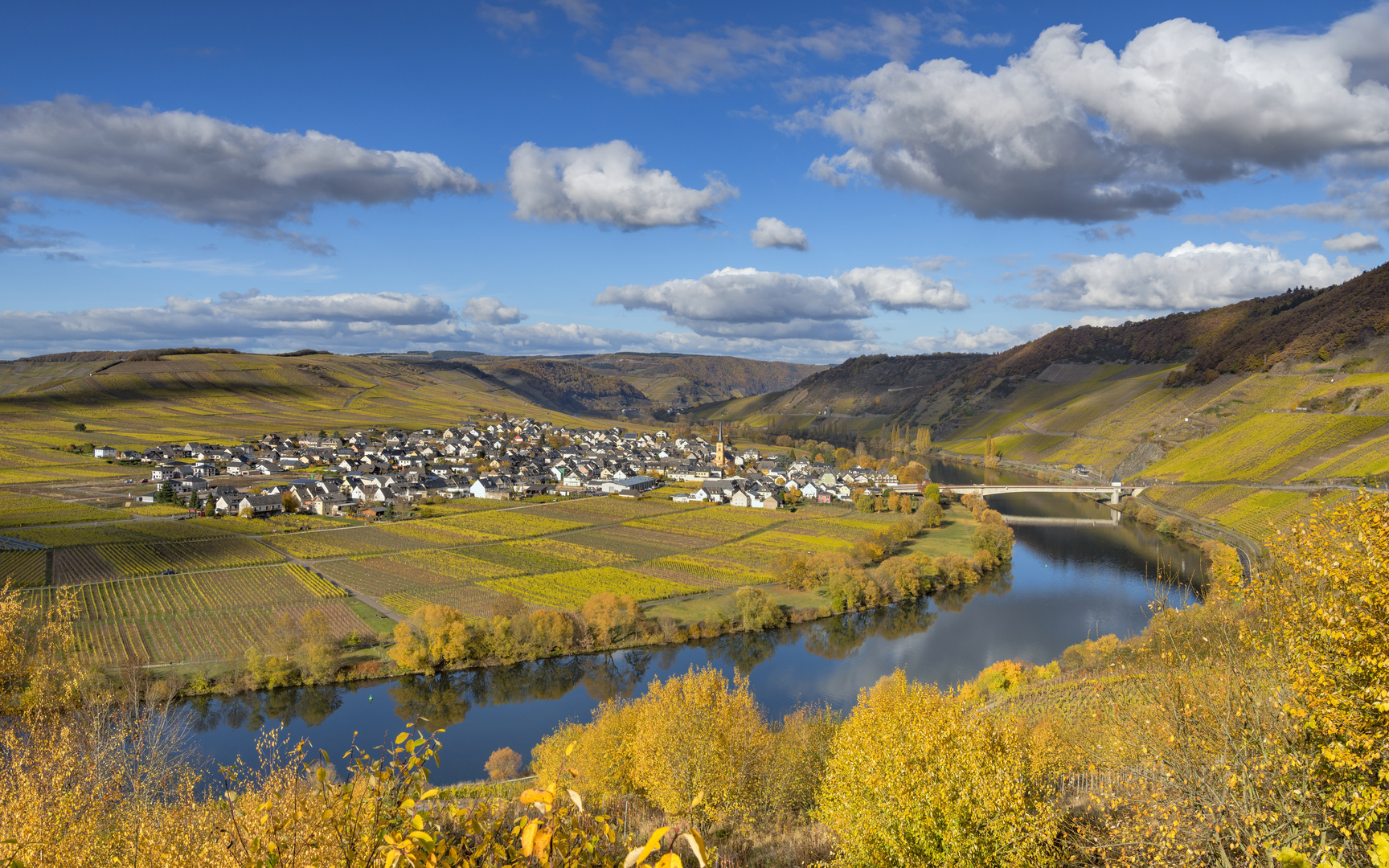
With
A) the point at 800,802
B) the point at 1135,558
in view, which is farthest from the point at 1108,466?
the point at 800,802

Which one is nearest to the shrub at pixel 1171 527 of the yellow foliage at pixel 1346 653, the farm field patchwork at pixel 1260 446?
the farm field patchwork at pixel 1260 446

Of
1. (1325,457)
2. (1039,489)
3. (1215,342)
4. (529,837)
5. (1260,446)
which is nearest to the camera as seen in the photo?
(529,837)

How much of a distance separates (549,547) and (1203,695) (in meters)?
53.3

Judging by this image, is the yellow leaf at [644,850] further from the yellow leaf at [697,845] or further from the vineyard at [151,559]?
the vineyard at [151,559]

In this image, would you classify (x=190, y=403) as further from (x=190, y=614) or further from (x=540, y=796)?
(x=540, y=796)

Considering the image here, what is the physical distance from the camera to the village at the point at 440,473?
243 ft

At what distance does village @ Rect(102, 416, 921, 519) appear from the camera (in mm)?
74125

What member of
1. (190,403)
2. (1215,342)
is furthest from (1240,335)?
(190,403)

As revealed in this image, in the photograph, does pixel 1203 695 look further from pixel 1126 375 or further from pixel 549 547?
pixel 1126 375

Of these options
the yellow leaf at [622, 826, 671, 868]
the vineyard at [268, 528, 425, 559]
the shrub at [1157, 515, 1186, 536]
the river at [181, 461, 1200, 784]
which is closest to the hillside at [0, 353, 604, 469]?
the vineyard at [268, 528, 425, 559]

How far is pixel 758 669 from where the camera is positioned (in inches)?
1533

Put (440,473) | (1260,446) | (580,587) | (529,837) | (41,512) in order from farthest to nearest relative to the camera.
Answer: (440,473) < (1260,446) < (41,512) < (580,587) < (529,837)

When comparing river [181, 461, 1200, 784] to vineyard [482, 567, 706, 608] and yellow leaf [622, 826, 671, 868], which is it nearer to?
vineyard [482, 567, 706, 608]

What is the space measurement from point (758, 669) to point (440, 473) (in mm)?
65923
